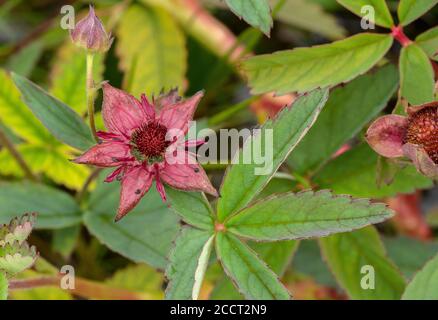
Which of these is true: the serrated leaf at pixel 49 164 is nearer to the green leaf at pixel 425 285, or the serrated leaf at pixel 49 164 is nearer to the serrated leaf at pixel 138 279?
the serrated leaf at pixel 138 279

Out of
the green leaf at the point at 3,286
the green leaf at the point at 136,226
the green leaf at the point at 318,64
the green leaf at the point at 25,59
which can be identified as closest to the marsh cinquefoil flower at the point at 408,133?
the green leaf at the point at 318,64

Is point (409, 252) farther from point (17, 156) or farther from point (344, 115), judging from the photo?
point (17, 156)

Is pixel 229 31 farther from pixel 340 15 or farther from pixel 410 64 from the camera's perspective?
pixel 410 64

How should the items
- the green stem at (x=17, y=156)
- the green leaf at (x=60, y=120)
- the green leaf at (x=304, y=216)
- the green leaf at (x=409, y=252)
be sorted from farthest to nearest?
the green leaf at (x=409, y=252) → the green stem at (x=17, y=156) → the green leaf at (x=60, y=120) → the green leaf at (x=304, y=216)

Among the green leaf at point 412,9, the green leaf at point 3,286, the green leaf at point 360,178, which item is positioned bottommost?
the green leaf at point 3,286

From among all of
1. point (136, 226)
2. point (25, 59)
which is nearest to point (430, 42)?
point (136, 226)
